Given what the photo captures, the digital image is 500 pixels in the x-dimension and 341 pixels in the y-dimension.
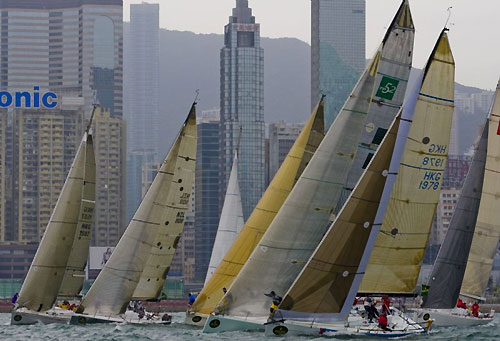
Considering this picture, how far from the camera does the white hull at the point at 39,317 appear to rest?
5228cm

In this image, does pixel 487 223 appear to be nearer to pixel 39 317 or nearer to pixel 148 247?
pixel 148 247

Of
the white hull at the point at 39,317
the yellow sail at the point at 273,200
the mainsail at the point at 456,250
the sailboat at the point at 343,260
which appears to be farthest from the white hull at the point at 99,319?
the sailboat at the point at 343,260

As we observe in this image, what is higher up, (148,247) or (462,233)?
(462,233)

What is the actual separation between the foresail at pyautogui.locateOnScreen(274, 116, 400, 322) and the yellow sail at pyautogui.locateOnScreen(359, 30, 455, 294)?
3.30 meters

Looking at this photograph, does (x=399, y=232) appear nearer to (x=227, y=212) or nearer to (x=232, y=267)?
(x=232, y=267)

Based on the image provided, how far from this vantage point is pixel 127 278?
5016 centimetres

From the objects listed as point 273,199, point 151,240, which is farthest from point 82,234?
point 273,199

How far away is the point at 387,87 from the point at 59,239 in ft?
65.1

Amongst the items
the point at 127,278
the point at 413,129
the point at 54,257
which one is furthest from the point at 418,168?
the point at 54,257

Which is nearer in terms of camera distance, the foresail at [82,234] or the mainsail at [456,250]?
the mainsail at [456,250]

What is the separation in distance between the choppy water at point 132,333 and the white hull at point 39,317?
0.28 m

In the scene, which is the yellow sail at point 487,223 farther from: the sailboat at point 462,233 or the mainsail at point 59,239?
the mainsail at point 59,239

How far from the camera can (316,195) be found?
39562mm

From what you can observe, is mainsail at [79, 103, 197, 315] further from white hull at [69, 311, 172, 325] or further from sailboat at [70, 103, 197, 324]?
white hull at [69, 311, 172, 325]
